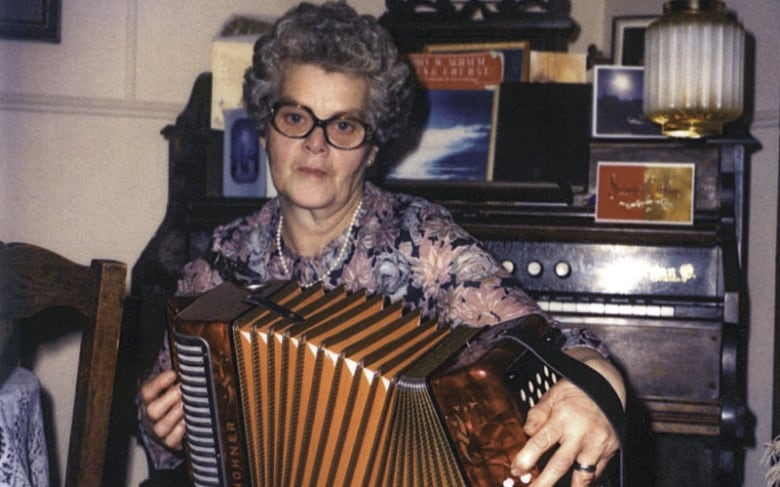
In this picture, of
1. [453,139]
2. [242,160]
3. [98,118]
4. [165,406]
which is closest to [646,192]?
[453,139]

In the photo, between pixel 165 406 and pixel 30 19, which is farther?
pixel 30 19

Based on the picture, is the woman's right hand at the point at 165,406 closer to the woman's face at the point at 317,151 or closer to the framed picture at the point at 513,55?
the woman's face at the point at 317,151

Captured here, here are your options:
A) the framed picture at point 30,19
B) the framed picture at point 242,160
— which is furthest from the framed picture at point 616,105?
the framed picture at point 30,19

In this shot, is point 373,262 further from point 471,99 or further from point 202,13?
point 202,13

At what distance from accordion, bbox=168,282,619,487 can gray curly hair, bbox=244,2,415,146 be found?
62 cm

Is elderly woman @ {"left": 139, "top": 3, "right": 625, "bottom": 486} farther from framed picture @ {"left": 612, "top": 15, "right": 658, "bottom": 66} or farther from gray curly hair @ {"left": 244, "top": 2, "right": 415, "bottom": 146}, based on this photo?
framed picture @ {"left": 612, "top": 15, "right": 658, "bottom": 66}

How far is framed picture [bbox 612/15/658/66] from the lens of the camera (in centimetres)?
264

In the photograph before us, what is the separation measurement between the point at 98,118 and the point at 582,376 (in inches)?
89.7

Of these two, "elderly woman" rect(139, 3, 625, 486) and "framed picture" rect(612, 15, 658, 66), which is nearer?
"elderly woman" rect(139, 3, 625, 486)

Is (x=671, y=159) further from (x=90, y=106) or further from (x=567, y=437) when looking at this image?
(x=90, y=106)

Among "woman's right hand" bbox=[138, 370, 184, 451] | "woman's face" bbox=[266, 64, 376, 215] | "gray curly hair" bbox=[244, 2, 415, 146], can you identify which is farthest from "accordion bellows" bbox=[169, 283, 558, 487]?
"gray curly hair" bbox=[244, 2, 415, 146]

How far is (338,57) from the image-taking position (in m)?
1.76

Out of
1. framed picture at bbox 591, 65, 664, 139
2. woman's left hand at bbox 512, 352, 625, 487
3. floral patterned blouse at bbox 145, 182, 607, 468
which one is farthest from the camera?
framed picture at bbox 591, 65, 664, 139

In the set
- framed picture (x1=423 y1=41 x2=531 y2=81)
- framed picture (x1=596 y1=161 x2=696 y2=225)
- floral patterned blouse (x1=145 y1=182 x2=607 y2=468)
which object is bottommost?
floral patterned blouse (x1=145 y1=182 x2=607 y2=468)
